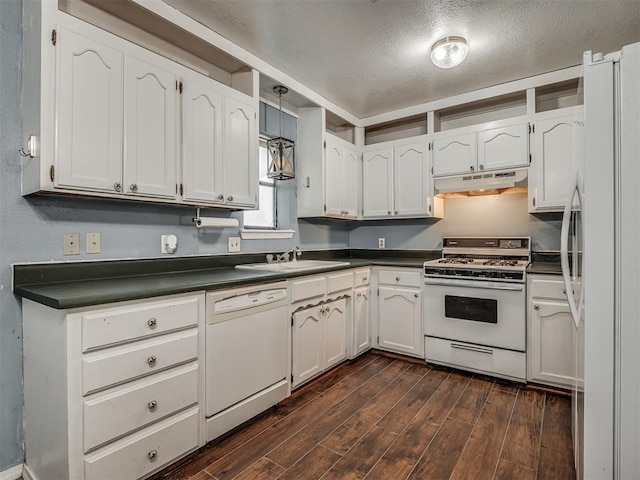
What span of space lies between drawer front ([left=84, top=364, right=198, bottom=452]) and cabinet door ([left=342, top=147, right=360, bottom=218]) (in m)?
2.30

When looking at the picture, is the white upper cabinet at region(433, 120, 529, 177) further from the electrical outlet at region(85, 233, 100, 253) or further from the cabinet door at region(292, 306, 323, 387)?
the electrical outlet at region(85, 233, 100, 253)

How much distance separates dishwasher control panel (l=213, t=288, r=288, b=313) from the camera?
6.24ft

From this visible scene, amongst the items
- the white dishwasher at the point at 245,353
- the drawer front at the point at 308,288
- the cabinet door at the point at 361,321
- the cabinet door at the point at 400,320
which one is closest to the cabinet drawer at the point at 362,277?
the cabinet door at the point at 361,321

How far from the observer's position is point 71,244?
5.91 feet

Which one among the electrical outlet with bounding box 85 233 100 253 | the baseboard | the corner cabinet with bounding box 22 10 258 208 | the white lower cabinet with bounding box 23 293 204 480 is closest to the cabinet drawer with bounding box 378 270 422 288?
the corner cabinet with bounding box 22 10 258 208

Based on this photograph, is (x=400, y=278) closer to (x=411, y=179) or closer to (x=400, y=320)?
(x=400, y=320)

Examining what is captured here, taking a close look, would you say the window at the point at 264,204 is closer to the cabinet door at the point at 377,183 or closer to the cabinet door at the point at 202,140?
the cabinet door at the point at 202,140

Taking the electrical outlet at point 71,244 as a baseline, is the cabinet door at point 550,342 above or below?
below

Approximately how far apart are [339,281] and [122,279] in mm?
1628

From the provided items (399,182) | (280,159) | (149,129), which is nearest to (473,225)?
(399,182)

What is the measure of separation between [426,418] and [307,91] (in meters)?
2.76

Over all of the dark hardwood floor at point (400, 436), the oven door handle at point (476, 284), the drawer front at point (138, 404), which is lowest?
the dark hardwood floor at point (400, 436)

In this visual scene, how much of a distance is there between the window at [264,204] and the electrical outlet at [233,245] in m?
0.26

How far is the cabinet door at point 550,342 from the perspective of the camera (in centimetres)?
249
